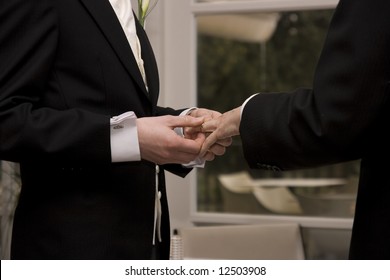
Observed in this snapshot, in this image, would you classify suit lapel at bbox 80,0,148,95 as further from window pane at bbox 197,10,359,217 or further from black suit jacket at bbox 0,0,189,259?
window pane at bbox 197,10,359,217

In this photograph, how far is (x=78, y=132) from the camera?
1495 mm

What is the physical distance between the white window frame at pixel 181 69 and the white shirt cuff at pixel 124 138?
1342mm

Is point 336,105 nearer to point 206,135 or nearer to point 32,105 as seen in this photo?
point 206,135

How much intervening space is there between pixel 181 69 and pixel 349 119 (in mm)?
1609

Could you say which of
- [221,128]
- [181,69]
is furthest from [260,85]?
[221,128]

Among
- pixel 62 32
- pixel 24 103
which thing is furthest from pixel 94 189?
pixel 62 32

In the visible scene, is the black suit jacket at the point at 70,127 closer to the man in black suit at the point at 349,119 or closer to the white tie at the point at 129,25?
the white tie at the point at 129,25

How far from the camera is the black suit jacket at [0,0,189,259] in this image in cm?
148

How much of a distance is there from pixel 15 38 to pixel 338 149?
0.74 metres

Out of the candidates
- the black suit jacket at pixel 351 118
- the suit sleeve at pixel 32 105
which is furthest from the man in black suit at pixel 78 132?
the black suit jacket at pixel 351 118

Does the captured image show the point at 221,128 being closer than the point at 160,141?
No

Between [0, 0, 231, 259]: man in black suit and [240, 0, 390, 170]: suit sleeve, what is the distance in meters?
0.23
